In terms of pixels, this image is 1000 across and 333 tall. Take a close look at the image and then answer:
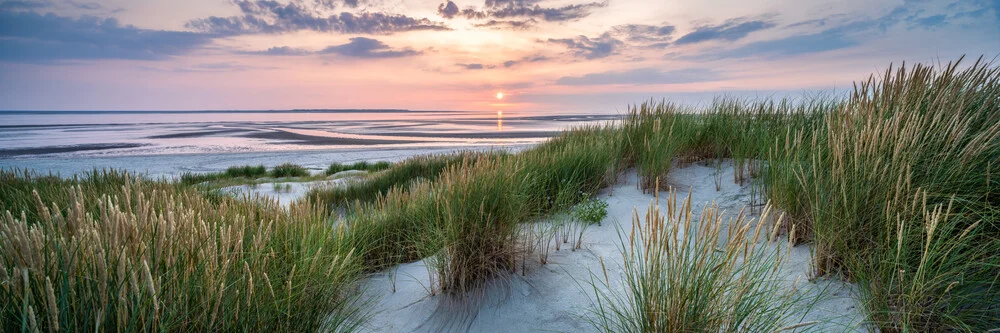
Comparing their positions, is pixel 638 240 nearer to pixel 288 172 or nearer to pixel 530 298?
pixel 530 298

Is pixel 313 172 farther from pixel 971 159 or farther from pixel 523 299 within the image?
pixel 971 159

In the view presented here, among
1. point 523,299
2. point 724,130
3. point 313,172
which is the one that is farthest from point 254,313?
point 313,172

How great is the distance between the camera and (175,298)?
183 centimetres

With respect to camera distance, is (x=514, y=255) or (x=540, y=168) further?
(x=540, y=168)

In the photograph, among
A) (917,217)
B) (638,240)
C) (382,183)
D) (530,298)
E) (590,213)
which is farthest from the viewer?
(382,183)

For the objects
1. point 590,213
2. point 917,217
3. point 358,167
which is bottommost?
point 358,167

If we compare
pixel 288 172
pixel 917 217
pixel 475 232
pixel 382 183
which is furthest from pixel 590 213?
pixel 288 172

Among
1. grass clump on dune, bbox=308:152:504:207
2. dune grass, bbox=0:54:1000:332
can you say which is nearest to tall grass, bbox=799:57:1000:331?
dune grass, bbox=0:54:1000:332

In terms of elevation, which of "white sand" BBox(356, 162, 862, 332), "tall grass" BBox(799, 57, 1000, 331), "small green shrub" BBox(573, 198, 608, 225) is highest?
"tall grass" BBox(799, 57, 1000, 331)

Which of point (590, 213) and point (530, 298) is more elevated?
point (590, 213)

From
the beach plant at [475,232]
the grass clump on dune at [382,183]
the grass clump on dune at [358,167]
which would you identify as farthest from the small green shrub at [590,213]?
the grass clump on dune at [358,167]

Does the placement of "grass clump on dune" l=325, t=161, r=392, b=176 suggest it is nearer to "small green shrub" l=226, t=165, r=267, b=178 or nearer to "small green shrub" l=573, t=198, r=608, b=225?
"small green shrub" l=226, t=165, r=267, b=178

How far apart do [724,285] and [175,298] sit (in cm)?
234

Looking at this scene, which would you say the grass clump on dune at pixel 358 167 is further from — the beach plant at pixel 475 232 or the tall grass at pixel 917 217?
the tall grass at pixel 917 217
